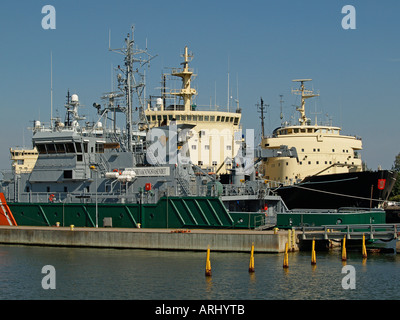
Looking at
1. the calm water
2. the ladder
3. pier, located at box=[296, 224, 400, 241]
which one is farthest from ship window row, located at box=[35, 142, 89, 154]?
pier, located at box=[296, 224, 400, 241]

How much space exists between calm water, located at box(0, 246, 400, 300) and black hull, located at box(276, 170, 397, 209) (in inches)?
345

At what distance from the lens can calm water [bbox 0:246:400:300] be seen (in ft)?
72.5

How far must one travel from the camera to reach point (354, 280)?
78.1 feet

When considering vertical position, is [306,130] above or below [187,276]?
above

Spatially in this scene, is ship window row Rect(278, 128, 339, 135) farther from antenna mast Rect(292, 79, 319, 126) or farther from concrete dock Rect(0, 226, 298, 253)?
concrete dock Rect(0, 226, 298, 253)

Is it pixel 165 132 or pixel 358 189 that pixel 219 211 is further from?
pixel 358 189

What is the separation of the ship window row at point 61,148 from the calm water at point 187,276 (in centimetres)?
749

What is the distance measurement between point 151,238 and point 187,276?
23.8ft

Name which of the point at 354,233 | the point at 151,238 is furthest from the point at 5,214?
the point at 354,233

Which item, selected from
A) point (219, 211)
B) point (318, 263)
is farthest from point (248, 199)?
point (318, 263)

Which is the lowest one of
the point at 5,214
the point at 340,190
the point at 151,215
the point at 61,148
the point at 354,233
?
the point at 354,233

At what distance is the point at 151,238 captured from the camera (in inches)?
1252

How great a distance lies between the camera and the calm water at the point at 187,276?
22.1m

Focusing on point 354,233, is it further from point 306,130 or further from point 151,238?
point 306,130
